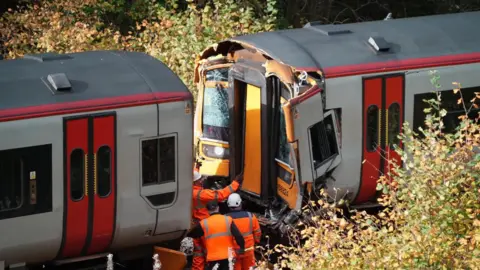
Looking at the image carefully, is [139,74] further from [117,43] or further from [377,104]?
[117,43]

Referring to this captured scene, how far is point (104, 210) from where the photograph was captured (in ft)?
39.1

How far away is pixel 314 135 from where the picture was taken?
13148 mm

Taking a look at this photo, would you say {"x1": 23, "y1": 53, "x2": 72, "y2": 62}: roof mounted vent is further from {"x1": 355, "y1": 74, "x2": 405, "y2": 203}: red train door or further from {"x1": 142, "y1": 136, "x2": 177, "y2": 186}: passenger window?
{"x1": 355, "y1": 74, "x2": 405, "y2": 203}: red train door

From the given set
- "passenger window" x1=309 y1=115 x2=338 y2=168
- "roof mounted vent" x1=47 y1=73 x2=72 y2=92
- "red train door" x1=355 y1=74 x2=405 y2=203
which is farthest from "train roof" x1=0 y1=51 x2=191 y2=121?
"red train door" x1=355 y1=74 x2=405 y2=203

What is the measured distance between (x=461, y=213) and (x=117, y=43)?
447 inches

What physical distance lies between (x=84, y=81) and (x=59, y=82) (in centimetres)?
39

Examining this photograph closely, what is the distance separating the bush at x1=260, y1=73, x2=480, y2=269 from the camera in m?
8.65

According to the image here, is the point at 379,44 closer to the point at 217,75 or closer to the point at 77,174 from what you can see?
the point at 217,75

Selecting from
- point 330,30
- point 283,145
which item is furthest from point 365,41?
point 283,145

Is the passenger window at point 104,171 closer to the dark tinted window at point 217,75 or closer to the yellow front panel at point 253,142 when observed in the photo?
the yellow front panel at point 253,142

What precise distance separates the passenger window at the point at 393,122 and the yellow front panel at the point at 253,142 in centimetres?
161

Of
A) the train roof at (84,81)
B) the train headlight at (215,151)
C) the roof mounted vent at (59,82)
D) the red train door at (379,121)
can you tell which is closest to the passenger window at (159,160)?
the train roof at (84,81)

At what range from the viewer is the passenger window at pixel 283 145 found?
13414 mm

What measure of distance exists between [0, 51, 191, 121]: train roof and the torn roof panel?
1632 mm
